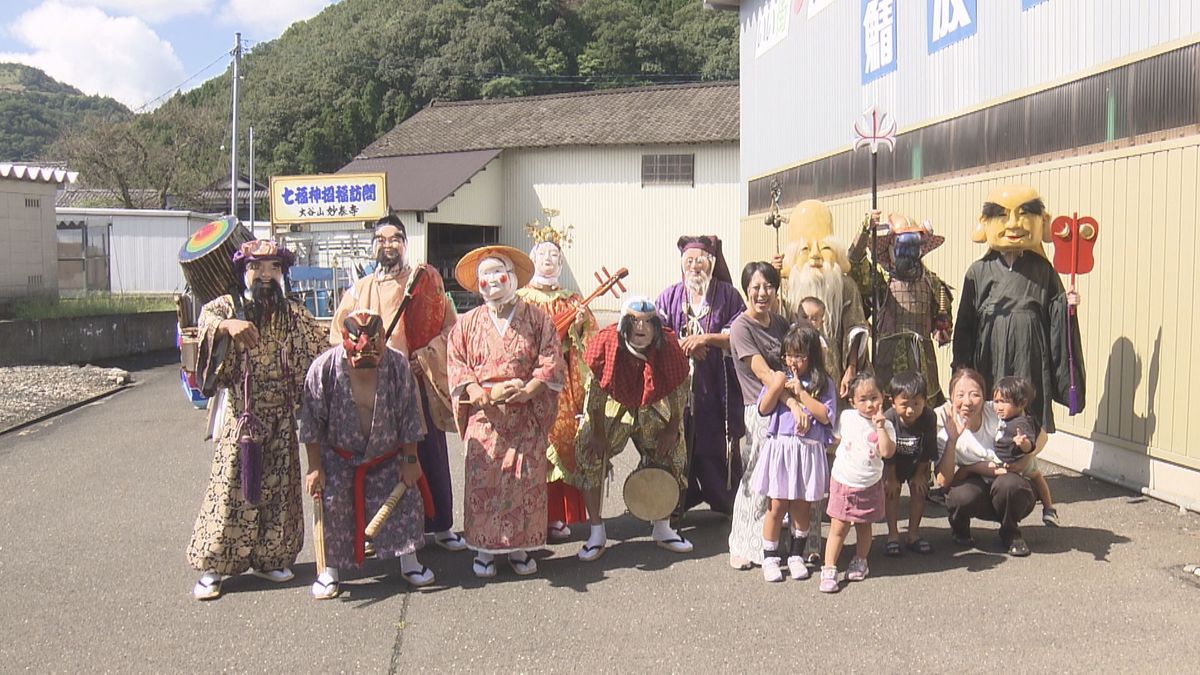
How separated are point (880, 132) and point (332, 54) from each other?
45.2 m

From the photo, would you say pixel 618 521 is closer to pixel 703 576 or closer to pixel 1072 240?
pixel 703 576

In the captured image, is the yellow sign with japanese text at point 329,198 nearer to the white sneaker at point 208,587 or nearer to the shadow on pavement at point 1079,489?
the shadow on pavement at point 1079,489

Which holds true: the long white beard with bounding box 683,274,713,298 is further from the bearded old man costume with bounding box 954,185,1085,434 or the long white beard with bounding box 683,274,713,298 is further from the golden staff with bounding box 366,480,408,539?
the golden staff with bounding box 366,480,408,539

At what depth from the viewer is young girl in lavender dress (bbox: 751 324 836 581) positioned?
4.97m

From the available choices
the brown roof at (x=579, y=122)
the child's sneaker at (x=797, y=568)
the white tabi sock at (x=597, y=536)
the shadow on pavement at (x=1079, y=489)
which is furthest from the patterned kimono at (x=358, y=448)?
the brown roof at (x=579, y=122)

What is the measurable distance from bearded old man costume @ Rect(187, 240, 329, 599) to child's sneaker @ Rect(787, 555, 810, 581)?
2.54 metres

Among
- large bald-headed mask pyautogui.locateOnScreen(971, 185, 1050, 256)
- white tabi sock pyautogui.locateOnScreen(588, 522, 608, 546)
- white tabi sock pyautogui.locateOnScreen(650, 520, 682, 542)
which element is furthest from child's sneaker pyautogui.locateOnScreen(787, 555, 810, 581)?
large bald-headed mask pyautogui.locateOnScreen(971, 185, 1050, 256)

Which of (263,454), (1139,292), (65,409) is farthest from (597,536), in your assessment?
(65,409)

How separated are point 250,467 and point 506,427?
1.27m

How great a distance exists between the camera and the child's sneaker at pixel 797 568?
16.6 ft

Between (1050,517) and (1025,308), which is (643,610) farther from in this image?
(1025,308)

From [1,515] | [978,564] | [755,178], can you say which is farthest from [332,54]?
[978,564]

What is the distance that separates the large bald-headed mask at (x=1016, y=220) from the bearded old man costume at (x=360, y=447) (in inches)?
138

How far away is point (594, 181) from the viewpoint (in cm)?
2672
